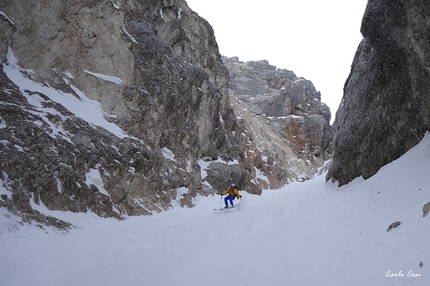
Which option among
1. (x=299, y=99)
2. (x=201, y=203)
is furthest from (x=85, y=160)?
(x=299, y=99)

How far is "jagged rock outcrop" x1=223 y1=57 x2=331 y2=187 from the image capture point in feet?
238

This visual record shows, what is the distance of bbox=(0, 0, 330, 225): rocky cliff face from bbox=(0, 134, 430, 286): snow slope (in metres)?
2.36

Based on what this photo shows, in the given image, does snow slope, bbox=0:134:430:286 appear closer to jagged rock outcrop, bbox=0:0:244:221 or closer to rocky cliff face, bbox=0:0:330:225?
rocky cliff face, bbox=0:0:330:225

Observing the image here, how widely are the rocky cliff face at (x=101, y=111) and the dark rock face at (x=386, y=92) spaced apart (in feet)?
40.8

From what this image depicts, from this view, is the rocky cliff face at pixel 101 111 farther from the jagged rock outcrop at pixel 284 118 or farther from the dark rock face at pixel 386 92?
the jagged rock outcrop at pixel 284 118

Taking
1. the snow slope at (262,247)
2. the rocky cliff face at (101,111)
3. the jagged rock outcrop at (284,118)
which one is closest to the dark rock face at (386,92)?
the snow slope at (262,247)

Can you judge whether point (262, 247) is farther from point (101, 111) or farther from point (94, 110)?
point (101, 111)

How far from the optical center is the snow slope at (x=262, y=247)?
621cm

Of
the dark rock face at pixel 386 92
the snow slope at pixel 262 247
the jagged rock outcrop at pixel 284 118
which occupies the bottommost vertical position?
the snow slope at pixel 262 247

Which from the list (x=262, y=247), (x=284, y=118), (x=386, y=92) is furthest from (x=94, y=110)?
(x=284, y=118)

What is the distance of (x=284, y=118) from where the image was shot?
93500 mm

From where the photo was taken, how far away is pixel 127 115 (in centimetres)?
2245

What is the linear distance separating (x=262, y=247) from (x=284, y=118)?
87.3 meters

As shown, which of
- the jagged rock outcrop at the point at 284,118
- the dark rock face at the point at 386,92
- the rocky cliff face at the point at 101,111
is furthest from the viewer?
the jagged rock outcrop at the point at 284,118
